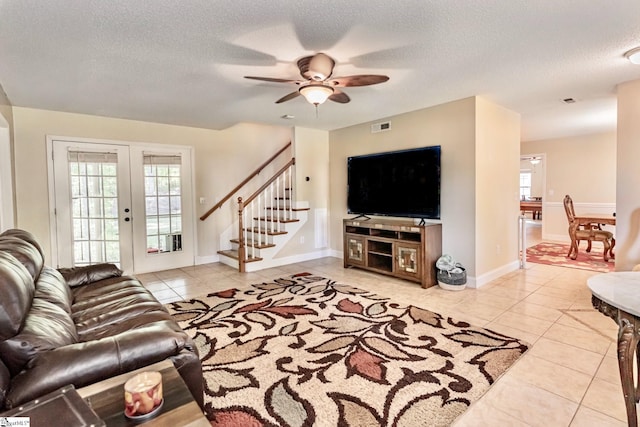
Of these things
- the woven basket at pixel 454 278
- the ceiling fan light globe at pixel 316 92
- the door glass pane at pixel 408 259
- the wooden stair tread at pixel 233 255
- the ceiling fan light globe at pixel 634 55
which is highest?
the ceiling fan light globe at pixel 634 55

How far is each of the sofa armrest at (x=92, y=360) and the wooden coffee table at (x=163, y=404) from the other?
119mm

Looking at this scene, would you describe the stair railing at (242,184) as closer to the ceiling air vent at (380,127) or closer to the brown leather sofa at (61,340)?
the ceiling air vent at (380,127)

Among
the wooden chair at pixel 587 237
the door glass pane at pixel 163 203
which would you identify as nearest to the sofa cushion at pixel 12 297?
the door glass pane at pixel 163 203

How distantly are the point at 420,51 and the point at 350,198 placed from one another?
3198 mm

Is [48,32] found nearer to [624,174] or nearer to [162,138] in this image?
[162,138]

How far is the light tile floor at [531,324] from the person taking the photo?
185cm

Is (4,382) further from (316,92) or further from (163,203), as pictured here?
(163,203)

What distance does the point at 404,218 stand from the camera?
495 cm

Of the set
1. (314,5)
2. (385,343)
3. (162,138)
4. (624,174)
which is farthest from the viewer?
(162,138)

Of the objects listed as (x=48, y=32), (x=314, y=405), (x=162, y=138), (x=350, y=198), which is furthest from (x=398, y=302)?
(x=162, y=138)

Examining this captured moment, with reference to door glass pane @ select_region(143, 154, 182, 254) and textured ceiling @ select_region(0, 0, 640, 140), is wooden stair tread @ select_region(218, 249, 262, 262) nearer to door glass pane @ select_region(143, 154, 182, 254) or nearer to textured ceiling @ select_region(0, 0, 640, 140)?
door glass pane @ select_region(143, 154, 182, 254)

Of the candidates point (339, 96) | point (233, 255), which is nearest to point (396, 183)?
point (339, 96)

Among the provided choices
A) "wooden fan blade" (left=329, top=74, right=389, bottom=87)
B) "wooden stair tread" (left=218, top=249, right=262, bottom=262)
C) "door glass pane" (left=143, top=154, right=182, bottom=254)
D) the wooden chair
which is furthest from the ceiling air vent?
the wooden chair

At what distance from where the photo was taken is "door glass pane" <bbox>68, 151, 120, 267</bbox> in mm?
4762
